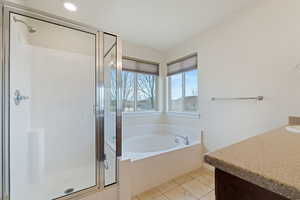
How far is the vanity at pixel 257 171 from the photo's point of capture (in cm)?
34

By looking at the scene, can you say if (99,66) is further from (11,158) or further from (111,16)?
(11,158)

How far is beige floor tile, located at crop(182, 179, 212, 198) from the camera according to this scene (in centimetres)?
161

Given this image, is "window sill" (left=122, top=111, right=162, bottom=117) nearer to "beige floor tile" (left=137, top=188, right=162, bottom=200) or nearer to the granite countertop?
"beige floor tile" (left=137, top=188, right=162, bottom=200)

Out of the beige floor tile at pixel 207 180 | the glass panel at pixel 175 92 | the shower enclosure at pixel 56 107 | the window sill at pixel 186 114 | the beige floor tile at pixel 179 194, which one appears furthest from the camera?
the glass panel at pixel 175 92

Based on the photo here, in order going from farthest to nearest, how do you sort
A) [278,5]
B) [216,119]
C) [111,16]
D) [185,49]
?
[185,49]
[216,119]
[111,16]
[278,5]

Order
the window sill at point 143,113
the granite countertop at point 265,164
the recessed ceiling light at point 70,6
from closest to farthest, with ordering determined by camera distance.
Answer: the granite countertop at point 265,164
the recessed ceiling light at point 70,6
the window sill at point 143,113

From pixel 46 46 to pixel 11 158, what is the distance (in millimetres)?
1526

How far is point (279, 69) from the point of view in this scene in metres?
1.52

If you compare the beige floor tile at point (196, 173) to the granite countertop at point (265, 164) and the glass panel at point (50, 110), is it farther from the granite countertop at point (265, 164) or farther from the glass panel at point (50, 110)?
the granite countertop at point (265, 164)

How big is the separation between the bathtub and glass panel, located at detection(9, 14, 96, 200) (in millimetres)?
461

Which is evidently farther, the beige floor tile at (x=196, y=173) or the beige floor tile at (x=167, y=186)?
the beige floor tile at (x=196, y=173)

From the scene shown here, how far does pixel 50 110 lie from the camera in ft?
6.55

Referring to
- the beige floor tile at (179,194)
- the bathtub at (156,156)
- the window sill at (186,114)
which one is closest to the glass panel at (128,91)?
the bathtub at (156,156)

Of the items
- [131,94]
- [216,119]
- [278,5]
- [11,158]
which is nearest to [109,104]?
[11,158]
